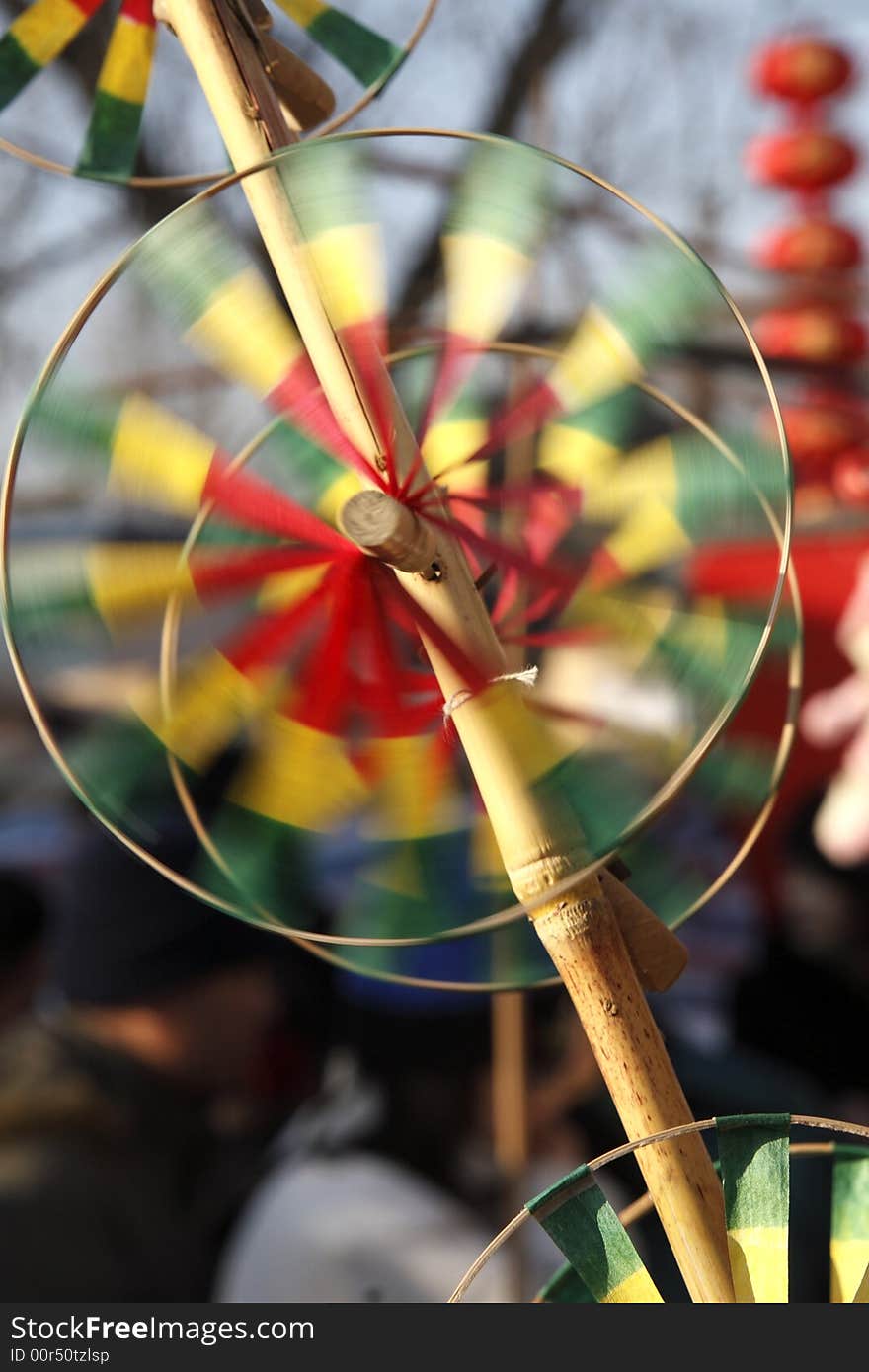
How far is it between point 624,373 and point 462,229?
0.09 metres

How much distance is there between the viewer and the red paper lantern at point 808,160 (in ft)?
8.68

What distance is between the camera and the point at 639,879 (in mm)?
644

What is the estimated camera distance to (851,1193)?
0.52 m

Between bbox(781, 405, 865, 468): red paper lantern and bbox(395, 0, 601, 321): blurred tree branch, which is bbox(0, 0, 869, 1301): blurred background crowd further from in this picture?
bbox(395, 0, 601, 321): blurred tree branch

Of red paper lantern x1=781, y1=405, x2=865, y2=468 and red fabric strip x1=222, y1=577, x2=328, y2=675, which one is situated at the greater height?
red paper lantern x1=781, y1=405, x2=865, y2=468

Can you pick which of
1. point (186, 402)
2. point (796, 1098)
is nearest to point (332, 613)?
point (796, 1098)

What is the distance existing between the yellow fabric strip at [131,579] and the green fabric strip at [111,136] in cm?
21

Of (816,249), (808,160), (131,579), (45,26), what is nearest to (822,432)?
(816,249)

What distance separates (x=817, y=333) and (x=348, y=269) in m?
2.18

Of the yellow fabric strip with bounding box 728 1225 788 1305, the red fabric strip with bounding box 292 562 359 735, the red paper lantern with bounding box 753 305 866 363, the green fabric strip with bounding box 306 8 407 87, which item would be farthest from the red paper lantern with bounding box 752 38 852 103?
the yellow fabric strip with bounding box 728 1225 788 1305

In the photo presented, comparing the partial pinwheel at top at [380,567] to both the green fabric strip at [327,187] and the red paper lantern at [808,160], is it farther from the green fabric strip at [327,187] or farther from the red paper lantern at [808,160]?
the red paper lantern at [808,160]

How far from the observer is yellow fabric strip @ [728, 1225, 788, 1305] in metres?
0.48

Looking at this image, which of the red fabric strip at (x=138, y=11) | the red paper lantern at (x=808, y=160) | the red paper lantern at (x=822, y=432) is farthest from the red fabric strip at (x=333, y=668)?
the red paper lantern at (x=808, y=160)

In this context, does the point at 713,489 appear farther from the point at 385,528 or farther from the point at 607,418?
the point at 385,528
